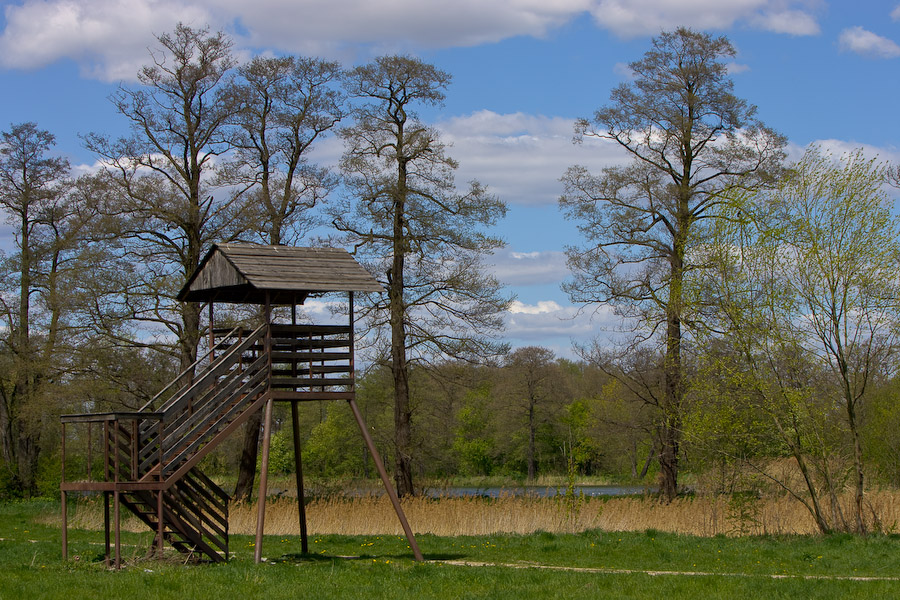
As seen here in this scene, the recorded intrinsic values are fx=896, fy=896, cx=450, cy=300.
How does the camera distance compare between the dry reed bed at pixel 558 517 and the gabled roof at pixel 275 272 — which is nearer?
the gabled roof at pixel 275 272

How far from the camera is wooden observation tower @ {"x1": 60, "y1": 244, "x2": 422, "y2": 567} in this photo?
1410cm

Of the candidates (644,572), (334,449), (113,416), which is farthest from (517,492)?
(334,449)

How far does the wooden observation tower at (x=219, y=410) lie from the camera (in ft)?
46.3

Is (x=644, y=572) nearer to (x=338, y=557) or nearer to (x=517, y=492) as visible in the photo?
(x=338, y=557)

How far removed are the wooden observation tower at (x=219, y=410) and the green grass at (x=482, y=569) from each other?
91 cm

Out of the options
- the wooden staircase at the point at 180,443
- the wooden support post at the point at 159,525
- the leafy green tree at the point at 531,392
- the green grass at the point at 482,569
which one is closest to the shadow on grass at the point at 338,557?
the green grass at the point at 482,569

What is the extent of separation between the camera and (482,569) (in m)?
12.8

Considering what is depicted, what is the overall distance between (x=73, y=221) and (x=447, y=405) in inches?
805

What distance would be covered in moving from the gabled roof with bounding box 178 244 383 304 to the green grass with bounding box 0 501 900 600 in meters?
4.51

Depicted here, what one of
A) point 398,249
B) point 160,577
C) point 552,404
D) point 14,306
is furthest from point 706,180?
point 552,404

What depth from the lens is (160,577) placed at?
37.9 ft

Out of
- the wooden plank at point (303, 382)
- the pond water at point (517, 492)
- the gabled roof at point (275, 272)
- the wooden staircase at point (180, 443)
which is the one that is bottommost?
the pond water at point (517, 492)

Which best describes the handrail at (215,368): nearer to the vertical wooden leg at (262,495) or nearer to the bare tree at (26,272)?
the vertical wooden leg at (262,495)

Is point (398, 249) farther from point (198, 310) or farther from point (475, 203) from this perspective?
point (198, 310)
